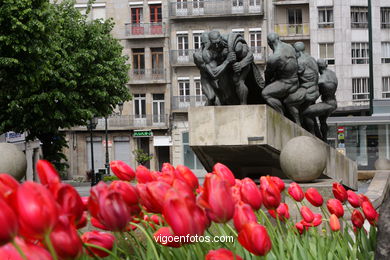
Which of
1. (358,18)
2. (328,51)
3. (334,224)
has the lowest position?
(334,224)

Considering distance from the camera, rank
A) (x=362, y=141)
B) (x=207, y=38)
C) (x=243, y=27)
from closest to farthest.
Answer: (x=207, y=38) → (x=362, y=141) → (x=243, y=27)

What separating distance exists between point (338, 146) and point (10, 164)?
24929 mm

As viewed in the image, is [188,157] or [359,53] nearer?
[359,53]

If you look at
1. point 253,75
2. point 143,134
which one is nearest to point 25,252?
point 253,75

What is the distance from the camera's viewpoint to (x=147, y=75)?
150 feet

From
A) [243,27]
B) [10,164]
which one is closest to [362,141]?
[243,27]

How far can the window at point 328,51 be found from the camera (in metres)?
45.2

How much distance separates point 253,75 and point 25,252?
31.2 feet

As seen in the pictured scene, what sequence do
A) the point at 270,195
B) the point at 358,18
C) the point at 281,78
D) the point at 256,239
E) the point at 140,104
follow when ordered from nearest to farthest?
the point at 256,239 < the point at 270,195 < the point at 281,78 < the point at 358,18 < the point at 140,104

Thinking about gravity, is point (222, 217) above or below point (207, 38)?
below

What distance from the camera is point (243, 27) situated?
4506 centimetres

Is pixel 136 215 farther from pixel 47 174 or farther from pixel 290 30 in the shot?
pixel 290 30

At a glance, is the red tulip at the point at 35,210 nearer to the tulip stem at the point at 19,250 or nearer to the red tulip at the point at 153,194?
the tulip stem at the point at 19,250

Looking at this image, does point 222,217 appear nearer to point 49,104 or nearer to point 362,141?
point 49,104
